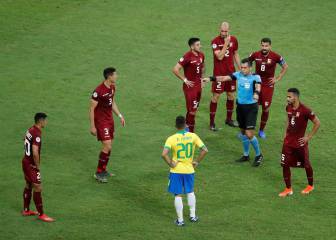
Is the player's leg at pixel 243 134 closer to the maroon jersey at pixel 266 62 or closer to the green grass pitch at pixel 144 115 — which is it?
the green grass pitch at pixel 144 115

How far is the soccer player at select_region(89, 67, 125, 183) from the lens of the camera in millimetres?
18000

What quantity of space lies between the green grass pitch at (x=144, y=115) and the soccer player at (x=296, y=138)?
720 mm

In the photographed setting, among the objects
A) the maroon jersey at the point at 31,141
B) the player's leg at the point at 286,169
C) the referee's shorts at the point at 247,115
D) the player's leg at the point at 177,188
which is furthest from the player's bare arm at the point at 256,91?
the maroon jersey at the point at 31,141

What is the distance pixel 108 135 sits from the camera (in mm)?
18172

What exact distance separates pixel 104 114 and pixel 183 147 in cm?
331

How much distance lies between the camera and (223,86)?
70.3 feet

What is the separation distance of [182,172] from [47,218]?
121 inches

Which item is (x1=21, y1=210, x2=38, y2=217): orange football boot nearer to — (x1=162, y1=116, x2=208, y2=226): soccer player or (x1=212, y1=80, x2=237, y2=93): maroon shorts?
(x1=162, y1=116, x2=208, y2=226): soccer player

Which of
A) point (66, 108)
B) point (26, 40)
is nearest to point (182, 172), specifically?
point (66, 108)

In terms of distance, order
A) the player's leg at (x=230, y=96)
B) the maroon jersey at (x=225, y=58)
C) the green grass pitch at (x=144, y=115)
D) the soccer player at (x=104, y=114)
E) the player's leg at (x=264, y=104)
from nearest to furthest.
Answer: the green grass pitch at (x=144, y=115) → the soccer player at (x=104, y=114) → the player's leg at (x=264, y=104) → the maroon jersey at (x=225, y=58) → the player's leg at (x=230, y=96)

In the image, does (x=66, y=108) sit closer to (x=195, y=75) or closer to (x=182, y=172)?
(x=195, y=75)

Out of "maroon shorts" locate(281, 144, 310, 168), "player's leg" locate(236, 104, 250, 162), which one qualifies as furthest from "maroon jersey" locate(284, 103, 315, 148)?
"player's leg" locate(236, 104, 250, 162)

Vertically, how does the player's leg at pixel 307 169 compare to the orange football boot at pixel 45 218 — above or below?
above

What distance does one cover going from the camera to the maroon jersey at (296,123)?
55.8 feet
